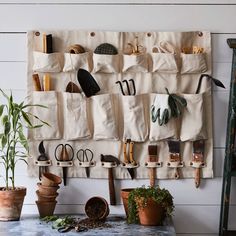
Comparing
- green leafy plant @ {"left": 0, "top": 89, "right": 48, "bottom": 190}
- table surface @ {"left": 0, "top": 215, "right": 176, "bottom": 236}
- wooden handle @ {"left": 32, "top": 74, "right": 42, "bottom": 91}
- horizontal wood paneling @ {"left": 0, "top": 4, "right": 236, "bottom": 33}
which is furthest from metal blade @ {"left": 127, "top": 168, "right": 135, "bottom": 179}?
horizontal wood paneling @ {"left": 0, "top": 4, "right": 236, "bottom": 33}

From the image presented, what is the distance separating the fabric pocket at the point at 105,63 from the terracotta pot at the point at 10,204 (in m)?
0.74

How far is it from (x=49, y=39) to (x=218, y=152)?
1066 mm

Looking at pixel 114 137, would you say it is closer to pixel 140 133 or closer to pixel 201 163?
pixel 140 133

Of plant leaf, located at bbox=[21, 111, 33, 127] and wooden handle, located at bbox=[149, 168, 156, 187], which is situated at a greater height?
plant leaf, located at bbox=[21, 111, 33, 127]

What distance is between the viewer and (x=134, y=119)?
9.54 feet

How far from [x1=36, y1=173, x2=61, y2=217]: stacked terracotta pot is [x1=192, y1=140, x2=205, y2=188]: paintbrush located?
718 mm

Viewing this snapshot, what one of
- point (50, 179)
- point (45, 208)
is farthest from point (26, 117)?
point (45, 208)

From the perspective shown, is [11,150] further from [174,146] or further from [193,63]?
[193,63]

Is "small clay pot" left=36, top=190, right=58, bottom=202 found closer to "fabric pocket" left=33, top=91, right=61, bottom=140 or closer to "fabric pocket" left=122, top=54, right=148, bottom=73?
"fabric pocket" left=33, top=91, right=61, bottom=140

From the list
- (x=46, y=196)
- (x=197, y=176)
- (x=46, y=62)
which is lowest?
(x=46, y=196)

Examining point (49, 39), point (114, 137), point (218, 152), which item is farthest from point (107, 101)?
point (218, 152)

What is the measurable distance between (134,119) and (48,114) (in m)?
0.45

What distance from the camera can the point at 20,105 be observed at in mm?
2783

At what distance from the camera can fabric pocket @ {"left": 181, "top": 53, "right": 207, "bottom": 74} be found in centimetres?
291
